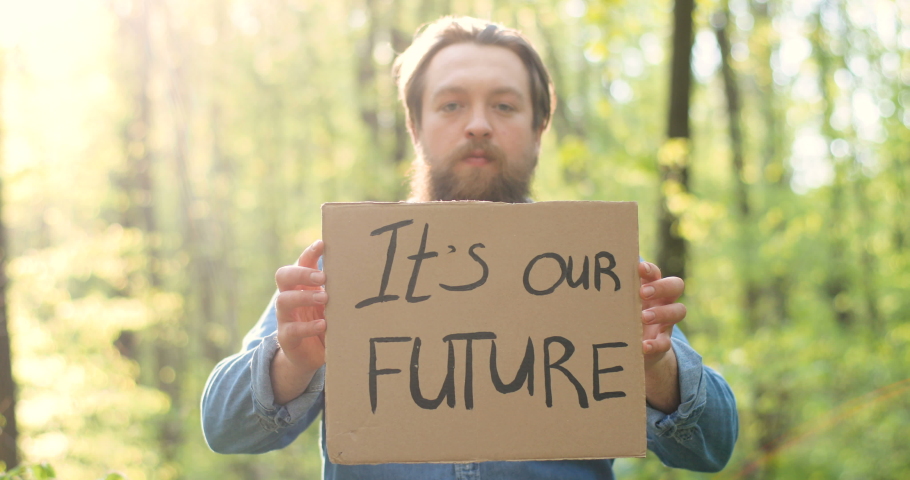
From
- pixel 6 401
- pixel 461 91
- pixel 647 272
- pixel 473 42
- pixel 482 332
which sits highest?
pixel 473 42

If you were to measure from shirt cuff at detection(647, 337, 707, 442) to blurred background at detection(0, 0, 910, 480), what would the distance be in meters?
2.31

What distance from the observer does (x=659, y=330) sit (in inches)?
51.4

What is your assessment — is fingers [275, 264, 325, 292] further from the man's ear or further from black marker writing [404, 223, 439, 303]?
the man's ear

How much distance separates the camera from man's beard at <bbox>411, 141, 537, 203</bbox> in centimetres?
166

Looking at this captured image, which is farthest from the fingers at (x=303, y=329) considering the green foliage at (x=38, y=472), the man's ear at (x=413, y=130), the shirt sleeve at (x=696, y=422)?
the man's ear at (x=413, y=130)

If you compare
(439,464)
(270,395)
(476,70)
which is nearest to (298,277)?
(270,395)

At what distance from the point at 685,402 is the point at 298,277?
837 millimetres

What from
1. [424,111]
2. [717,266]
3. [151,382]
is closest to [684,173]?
[424,111]

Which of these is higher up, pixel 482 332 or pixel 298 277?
pixel 298 277

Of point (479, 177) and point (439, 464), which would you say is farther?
point (479, 177)

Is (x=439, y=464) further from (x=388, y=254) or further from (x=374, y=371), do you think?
(x=388, y=254)

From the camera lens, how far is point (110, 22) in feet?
29.6

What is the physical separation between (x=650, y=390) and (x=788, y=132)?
35.4 feet

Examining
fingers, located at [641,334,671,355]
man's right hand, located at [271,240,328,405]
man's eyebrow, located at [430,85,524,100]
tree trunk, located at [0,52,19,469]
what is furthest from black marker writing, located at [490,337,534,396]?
tree trunk, located at [0,52,19,469]
